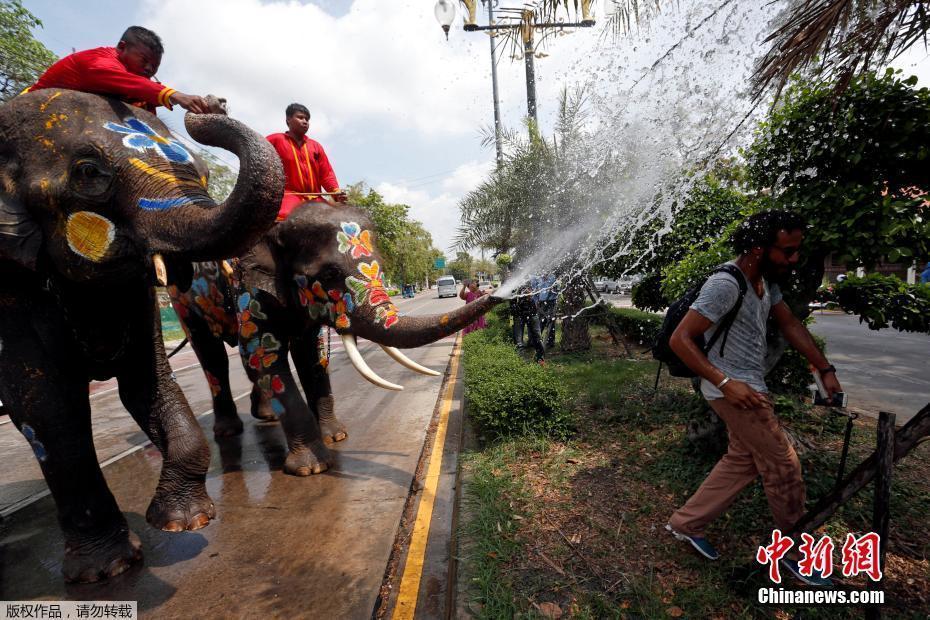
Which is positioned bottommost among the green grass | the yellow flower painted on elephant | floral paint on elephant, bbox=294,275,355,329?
the green grass

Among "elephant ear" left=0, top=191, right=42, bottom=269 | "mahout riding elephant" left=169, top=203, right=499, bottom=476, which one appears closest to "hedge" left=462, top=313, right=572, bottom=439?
"mahout riding elephant" left=169, top=203, right=499, bottom=476

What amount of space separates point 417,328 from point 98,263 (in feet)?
5.95

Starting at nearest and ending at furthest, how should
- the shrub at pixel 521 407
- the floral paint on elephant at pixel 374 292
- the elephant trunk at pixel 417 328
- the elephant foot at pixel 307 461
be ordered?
the elephant trunk at pixel 417 328
the floral paint on elephant at pixel 374 292
the elephant foot at pixel 307 461
the shrub at pixel 521 407

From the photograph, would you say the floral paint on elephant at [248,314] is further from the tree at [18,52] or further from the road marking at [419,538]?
the tree at [18,52]

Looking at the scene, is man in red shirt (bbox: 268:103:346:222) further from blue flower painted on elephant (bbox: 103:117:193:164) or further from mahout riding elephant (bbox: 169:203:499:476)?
blue flower painted on elephant (bbox: 103:117:193:164)

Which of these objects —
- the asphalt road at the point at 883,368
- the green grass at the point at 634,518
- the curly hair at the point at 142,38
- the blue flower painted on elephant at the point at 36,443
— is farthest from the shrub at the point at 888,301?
the blue flower painted on elephant at the point at 36,443

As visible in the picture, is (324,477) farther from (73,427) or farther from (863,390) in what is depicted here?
(863,390)

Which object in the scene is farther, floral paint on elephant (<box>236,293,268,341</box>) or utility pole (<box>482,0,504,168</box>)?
utility pole (<box>482,0,504,168</box>)

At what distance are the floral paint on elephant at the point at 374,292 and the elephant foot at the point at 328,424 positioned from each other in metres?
1.95

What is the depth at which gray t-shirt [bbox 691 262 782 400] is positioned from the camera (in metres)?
Answer: 2.23

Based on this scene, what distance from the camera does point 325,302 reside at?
11.7 ft

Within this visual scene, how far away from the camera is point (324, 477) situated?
3887 millimetres

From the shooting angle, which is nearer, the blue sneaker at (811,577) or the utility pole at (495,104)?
the blue sneaker at (811,577)

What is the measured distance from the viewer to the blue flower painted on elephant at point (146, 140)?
241cm
